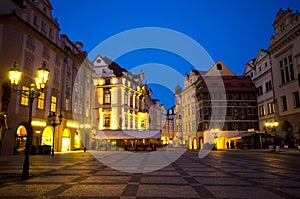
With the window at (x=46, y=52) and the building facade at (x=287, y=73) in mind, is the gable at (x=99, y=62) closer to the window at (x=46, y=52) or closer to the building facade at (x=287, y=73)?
the window at (x=46, y=52)

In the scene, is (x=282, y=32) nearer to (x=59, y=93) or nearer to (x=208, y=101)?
(x=208, y=101)

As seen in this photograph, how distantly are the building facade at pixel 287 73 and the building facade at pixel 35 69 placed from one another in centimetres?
2960

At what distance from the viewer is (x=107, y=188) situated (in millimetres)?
6566

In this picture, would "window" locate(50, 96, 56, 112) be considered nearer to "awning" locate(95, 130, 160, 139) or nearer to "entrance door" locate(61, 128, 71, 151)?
"entrance door" locate(61, 128, 71, 151)

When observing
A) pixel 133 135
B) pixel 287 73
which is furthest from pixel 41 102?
pixel 287 73

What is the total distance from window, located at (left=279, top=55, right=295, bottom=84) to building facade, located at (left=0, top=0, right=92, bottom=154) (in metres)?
30.5

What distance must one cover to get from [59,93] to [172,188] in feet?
92.7

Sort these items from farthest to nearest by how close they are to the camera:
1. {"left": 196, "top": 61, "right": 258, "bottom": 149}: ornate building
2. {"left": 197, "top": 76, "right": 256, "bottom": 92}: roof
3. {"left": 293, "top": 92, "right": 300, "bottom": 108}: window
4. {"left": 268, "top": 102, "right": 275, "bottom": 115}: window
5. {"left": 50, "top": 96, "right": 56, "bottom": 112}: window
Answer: {"left": 197, "top": 76, "right": 256, "bottom": 92}: roof, {"left": 196, "top": 61, "right": 258, "bottom": 149}: ornate building, {"left": 268, "top": 102, "right": 275, "bottom": 115}: window, {"left": 293, "top": 92, "right": 300, "bottom": 108}: window, {"left": 50, "top": 96, "right": 56, "bottom": 112}: window

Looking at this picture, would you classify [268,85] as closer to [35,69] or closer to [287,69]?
[287,69]

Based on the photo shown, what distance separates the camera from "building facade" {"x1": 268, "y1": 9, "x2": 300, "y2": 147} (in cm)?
2953

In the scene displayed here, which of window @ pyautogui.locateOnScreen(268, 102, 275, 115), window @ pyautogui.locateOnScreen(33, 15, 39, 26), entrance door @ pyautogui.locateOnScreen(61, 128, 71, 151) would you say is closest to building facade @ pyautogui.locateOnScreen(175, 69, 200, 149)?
window @ pyautogui.locateOnScreen(268, 102, 275, 115)

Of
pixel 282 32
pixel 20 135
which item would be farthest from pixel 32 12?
pixel 282 32

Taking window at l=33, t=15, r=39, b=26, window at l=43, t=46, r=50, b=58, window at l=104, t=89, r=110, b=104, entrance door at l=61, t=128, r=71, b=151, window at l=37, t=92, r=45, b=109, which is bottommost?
entrance door at l=61, t=128, r=71, b=151

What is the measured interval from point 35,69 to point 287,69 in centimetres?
3242
